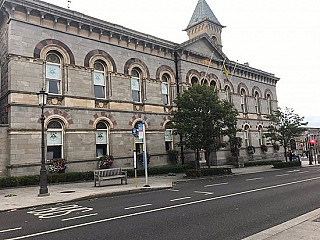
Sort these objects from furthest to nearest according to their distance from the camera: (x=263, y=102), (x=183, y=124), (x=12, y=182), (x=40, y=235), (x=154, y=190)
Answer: (x=263, y=102)
(x=183, y=124)
(x=12, y=182)
(x=154, y=190)
(x=40, y=235)

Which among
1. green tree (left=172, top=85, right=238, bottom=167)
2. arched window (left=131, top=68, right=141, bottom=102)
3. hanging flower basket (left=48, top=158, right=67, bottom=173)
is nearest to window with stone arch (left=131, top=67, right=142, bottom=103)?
arched window (left=131, top=68, right=141, bottom=102)

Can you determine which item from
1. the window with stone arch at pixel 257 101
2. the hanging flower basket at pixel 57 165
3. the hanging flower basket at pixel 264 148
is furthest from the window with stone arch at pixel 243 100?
the hanging flower basket at pixel 57 165

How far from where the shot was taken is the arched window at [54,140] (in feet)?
58.3

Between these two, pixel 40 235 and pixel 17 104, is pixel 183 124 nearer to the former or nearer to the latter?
pixel 17 104

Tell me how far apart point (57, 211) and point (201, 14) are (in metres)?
35.6

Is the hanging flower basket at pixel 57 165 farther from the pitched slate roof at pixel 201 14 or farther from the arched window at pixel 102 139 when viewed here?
the pitched slate roof at pixel 201 14

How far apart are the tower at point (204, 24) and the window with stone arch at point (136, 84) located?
17612 millimetres

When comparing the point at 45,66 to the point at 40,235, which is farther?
the point at 45,66

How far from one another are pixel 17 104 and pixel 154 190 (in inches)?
387

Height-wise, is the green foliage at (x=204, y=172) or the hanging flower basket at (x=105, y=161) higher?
the hanging flower basket at (x=105, y=161)

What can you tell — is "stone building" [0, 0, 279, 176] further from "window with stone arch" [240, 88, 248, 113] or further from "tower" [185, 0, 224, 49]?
"tower" [185, 0, 224, 49]

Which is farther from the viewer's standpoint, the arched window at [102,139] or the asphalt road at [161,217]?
the arched window at [102,139]

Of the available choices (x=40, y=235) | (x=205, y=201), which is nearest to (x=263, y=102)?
(x=205, y=201)

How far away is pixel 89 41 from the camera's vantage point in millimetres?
20609
